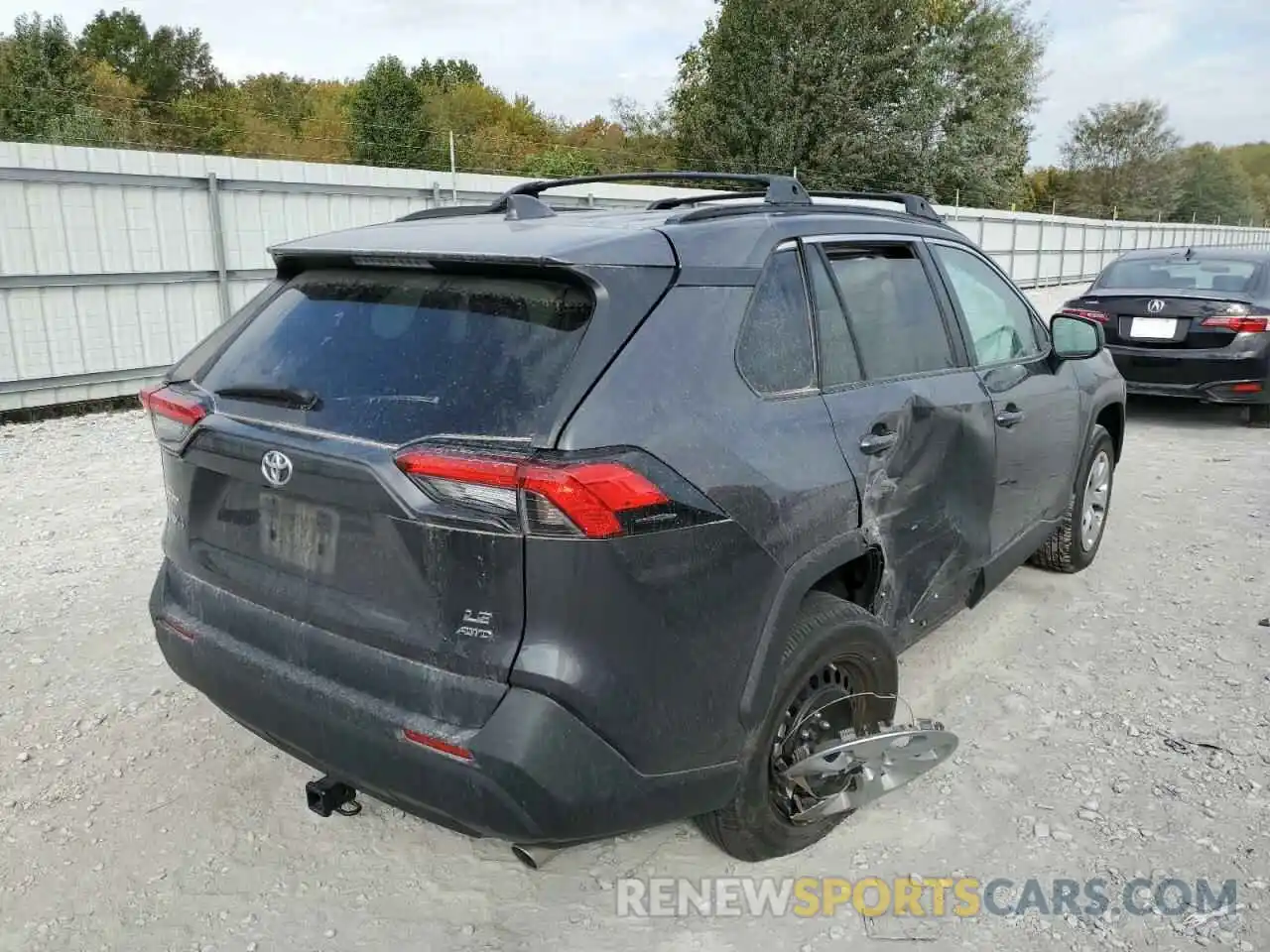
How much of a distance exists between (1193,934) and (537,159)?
28467mm

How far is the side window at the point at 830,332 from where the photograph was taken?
273 centimetres

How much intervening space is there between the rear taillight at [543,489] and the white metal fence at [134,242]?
7.83 m

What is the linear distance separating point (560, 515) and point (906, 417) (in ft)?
4.62

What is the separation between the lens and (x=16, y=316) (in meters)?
8.32

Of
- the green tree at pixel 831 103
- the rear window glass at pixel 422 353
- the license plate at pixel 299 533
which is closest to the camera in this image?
the rear window glass at pixel 422 353

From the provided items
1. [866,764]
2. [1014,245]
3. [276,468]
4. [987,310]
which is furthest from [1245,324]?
[1014,245]

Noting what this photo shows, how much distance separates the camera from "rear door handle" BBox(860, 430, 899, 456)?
8.93ft

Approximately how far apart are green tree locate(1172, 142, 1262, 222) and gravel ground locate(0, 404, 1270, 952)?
71.5 meters

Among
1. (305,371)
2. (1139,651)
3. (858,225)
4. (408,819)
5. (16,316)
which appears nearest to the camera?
(305,371)

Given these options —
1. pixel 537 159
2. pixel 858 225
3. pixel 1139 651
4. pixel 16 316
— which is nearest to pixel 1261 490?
pixel 1139 651

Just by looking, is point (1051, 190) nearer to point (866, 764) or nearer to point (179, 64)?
point (179, 64)

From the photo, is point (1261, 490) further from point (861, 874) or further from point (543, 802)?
point (543, 802)

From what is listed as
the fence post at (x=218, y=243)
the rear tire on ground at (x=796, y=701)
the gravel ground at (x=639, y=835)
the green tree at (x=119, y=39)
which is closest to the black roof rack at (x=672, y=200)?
the rear tire on ground at (x=796, y=701)

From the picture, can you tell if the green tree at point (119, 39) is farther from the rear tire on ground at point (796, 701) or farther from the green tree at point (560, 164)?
the rear tire on ground at point (796, 701)
